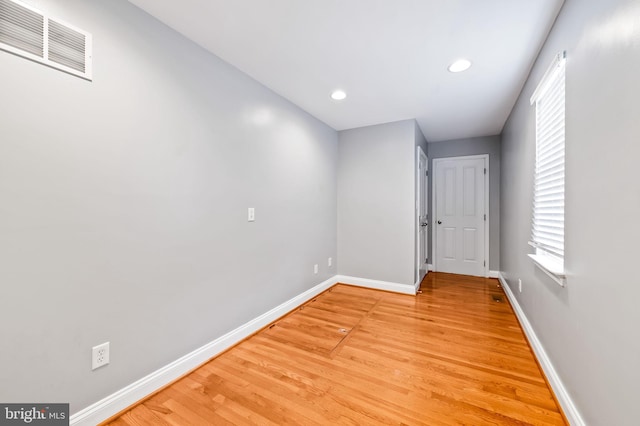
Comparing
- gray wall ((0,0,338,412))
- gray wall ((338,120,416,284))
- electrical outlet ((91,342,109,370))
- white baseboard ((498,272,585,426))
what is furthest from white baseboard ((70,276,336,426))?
white baseboard ((498,272,585,426))

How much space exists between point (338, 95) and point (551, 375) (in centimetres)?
299

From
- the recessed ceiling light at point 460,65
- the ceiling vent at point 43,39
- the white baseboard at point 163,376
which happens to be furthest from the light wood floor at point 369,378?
the recessed ceiling light at point 460,65

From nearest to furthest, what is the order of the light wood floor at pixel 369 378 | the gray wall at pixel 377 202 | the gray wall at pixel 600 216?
the gray wall at pixel 600 216 → the light wood floor at pixel 369 378 → the gray wall at pixel 377 202

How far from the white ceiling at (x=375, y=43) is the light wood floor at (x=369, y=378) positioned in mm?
2467

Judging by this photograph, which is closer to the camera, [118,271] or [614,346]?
[614,346]

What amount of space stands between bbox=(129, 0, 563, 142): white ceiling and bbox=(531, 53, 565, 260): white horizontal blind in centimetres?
37

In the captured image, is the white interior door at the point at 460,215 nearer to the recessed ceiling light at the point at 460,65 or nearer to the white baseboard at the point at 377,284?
the white baseboard at the point at 377,284

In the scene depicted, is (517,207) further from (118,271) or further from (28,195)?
(28,195)

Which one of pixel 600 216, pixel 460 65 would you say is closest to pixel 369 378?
pixel 600 216

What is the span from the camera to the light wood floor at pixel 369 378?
1.56 m

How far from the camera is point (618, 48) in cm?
108

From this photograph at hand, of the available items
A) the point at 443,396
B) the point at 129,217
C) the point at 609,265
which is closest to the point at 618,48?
the point at 609,265

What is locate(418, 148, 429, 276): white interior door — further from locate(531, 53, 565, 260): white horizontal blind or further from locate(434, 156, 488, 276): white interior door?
locate(531, 53, 565, 260): white horizontal blind

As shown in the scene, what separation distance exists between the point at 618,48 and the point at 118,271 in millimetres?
2710
